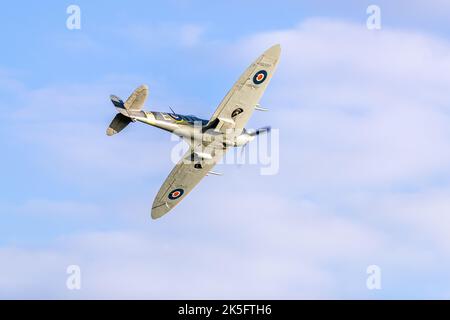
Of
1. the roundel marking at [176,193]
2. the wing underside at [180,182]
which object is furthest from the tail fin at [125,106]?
the roundel marking at [176,193]

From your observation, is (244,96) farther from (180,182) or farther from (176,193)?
(176,193)

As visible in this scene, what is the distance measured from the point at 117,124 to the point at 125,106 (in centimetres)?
103

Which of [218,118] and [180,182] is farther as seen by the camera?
[180,182]

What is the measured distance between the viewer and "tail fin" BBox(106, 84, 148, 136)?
46250mm

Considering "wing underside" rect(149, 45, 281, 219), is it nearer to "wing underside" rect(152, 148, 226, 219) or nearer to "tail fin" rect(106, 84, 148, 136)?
"wing underside" rect(152, 148, 226, 219)

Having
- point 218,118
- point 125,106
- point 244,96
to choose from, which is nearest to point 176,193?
point 218,118

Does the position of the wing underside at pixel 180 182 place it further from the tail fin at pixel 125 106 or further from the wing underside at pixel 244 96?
the tail fin at pixel 125 106

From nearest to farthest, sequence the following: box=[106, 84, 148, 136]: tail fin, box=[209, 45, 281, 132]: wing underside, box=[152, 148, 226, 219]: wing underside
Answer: box=[106, 84, 148, 136]: tail fin → box=[209, 45, 281, 132]: wing underside → box=[152, 148, 226, 219]: wing underside

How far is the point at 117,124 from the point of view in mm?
46812

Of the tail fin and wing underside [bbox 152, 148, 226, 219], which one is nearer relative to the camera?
the tail fin

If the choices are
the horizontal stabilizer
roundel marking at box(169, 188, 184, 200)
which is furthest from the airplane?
roundel marking at box(169, 188, 184, 200)
